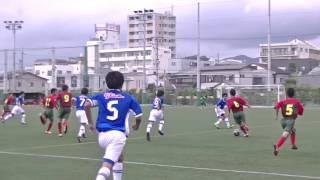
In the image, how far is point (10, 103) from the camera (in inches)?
1271

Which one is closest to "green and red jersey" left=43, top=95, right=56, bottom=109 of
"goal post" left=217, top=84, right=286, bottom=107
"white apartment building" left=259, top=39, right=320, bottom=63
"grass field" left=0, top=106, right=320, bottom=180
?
"grass field" left=0, top=106, right=320, bottom=180

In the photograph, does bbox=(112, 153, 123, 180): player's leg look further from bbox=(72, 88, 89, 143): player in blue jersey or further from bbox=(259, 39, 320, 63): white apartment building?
bbox=(259, 39, 320, 63): white apartment building

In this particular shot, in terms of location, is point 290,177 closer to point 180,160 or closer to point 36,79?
point 180,160

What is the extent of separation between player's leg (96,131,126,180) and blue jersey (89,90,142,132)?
0.10 m

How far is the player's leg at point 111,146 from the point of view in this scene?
8148 mm

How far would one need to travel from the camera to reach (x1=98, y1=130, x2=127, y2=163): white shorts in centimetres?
819

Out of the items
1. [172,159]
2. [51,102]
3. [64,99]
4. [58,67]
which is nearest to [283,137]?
[172,159]

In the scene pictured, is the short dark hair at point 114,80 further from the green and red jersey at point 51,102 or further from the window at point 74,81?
the window at point 74,81

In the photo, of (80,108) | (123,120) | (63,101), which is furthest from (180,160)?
(63,101)

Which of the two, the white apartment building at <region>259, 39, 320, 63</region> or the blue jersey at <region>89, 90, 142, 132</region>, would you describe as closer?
the blue jersey at <region>89, 90, 142, 132</region>

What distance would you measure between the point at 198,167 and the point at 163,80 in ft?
325

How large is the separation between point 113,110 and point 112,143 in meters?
0.49

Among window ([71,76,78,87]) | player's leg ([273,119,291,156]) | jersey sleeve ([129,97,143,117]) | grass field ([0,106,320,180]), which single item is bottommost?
grass field ([0,106,320,180])

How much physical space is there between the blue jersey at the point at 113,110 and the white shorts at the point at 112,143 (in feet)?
0.28
